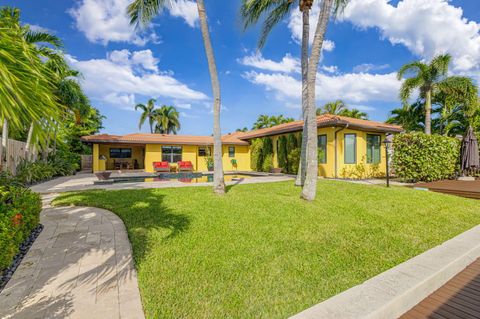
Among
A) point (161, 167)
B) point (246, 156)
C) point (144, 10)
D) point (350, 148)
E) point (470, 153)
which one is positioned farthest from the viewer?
point (246, 156)

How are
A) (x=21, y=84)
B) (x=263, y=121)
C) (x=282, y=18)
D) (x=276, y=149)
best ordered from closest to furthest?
(x=21, y=84)
(x=282, y=18)
(x=276, y=149)
(x=263, y=121)

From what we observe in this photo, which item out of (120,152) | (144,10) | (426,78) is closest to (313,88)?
(144,10)

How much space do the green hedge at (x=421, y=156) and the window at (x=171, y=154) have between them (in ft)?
57.3

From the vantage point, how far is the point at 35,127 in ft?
7.23

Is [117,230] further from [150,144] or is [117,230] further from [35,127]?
[150,144]

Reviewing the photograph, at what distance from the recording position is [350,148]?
14727mm

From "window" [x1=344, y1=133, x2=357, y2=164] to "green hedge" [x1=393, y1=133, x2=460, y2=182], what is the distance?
2.37m

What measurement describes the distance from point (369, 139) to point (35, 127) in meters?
17.4

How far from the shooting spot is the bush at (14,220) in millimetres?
3029

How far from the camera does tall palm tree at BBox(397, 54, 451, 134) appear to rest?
15859 millimetres

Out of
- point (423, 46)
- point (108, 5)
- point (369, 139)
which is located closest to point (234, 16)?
point (108, 5)

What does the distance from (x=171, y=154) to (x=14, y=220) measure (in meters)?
18.6

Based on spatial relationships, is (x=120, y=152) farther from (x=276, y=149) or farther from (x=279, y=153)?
(x=279, y=153)

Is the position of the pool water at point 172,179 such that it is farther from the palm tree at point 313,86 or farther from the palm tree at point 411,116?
the palm tree at point 411,116
